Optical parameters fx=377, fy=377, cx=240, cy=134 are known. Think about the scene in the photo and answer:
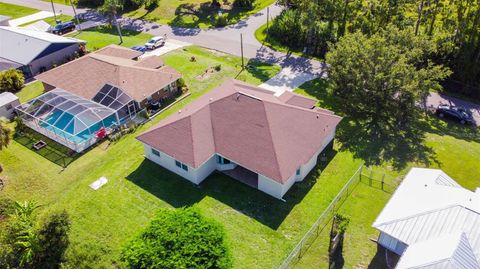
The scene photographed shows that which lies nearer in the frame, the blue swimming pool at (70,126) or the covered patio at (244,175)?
the covered patio at (244,175)

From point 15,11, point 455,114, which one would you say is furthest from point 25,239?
point 15,11

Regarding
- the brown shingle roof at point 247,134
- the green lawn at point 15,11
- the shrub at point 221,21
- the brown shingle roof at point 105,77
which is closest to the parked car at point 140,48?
the brown shingle roof at point 105,77

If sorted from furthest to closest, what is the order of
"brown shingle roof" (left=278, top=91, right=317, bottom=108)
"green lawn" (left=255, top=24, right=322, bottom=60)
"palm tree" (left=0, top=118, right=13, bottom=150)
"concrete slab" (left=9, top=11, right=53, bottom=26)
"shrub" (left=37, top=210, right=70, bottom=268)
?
"concrete slab" (left=9, top=11, right=53, bottom=26) → "green lawn" (left=255, top=24, right=322, bottom=60) → "brown shingle roof" (left=278, top=91, right=317, bottom=108) → "palm tree" (left=0, top=118, right=13, bottom=150) → "shrub" (left=37, top=210, right=70, bottom=268)

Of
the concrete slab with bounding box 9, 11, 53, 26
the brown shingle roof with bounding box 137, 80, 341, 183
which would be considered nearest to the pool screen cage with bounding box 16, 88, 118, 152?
the brown shingle roof with bounding box 137, 80, 341, 183

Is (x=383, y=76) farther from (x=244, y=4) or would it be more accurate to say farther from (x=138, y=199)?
(x=244, y=4)

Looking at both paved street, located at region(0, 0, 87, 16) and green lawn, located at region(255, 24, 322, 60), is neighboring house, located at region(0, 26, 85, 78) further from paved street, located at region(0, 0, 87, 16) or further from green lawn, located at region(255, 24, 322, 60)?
green lawn, located at region(255, 24, 322, 60)

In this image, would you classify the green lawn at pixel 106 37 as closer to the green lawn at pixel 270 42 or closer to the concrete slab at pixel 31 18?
the concrete slab at pixel 31 18

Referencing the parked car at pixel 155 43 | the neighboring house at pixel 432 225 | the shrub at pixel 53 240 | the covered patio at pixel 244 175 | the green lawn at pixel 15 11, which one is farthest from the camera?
the green lawn at pixel 15 11
